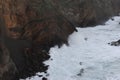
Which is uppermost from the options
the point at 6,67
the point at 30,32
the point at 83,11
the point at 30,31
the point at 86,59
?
the point at 83,11

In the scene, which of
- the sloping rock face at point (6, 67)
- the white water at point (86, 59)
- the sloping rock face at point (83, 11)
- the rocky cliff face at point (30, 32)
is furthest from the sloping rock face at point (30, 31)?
the sloping rock face at point (83, 11)

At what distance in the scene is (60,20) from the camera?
2592 centimetres

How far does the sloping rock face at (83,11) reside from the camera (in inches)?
1244

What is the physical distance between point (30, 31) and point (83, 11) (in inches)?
468

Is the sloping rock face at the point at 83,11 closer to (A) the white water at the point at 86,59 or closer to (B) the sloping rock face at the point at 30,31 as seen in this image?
(A) the white water at the point at 86,59

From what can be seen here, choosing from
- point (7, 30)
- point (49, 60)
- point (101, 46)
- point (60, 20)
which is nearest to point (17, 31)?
point (7, 30)

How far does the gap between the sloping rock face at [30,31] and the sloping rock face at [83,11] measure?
13.7ft

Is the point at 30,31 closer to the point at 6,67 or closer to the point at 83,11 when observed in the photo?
the point at 6,67

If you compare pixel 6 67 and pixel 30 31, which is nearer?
pixel 6 67

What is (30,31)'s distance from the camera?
75.4 feet

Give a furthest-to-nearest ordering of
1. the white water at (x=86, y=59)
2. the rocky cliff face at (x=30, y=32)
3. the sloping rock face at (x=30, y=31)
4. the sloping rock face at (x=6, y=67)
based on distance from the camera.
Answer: the sloping rock face at (x=30, y=31)
the rocky cliff face at (x=30, y=32)
the white water at (x=86, y=59)
the sloping rock face at (x=6, y=67)

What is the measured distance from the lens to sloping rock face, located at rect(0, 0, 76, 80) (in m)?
19.3

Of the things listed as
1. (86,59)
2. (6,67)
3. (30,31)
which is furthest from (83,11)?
(6,67)

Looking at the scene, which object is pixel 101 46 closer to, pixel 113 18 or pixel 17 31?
pixel 17 31
